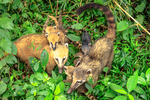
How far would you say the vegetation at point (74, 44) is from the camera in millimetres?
3195

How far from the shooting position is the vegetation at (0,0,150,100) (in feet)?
10.5

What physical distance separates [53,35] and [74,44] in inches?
35.2

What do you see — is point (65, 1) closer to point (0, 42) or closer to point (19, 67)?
point (19, 67)

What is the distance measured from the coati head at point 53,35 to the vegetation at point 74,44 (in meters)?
0.32

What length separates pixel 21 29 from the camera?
15.6 ft

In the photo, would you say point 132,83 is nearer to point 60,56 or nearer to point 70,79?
point 70,79

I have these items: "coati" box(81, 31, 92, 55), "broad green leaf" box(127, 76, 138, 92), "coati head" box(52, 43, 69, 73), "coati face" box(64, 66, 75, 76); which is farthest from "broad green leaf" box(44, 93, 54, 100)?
"coati" box(81, 31, 92, 55)

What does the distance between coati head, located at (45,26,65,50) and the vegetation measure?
0.32 metres

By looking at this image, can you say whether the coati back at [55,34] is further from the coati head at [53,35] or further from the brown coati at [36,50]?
the brown coati at [36,50]

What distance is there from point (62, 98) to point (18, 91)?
44.3 inches

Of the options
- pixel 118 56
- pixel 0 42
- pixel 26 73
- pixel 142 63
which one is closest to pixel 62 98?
pixel 0 42

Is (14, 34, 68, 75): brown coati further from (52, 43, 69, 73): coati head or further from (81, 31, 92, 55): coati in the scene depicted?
(81, 31, 92, 55): coati

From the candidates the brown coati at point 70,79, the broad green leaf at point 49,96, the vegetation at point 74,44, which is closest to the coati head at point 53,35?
the vegetation at point 74,44

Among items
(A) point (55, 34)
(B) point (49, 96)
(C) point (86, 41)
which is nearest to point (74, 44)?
(C) point (86, 41)
